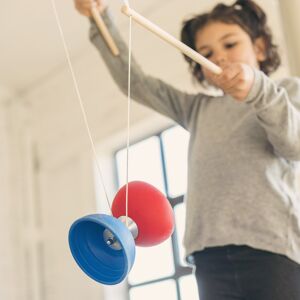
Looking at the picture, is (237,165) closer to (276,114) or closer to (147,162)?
(276,114)

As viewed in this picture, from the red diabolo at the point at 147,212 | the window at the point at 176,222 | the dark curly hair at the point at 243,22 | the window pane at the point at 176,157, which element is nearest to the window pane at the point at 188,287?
the window at the point at 176,222

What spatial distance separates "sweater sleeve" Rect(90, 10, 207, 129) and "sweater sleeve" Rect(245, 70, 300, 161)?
0.21 m

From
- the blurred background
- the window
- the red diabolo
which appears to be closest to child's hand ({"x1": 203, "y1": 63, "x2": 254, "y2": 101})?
the red diabolo

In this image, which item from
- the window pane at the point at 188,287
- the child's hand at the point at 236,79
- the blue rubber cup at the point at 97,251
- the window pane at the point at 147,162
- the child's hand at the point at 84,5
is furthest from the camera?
the window pane at the point at 147,162

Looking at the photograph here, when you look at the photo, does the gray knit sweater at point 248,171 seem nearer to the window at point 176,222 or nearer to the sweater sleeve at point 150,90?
the sweater sleeve at point 150,90

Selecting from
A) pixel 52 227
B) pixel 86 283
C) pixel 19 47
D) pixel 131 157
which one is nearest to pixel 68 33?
pixel 19 47

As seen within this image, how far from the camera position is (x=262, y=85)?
2.45 feet

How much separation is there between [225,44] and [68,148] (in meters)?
1.09

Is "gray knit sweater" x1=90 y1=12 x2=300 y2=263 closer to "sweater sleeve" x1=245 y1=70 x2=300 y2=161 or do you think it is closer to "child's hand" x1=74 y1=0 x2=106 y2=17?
"sweater sleeve" x1=245 y1=70 x2=300 y2=161

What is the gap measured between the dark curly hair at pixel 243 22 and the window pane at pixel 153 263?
2.65 ft

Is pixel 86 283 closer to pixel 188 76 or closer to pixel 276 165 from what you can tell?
pixel 188 76

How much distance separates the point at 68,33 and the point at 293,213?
4.02 ft

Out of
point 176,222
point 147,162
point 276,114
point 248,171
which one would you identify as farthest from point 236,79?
point 147,162

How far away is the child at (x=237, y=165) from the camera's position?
79 centimetres
